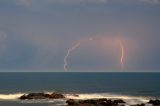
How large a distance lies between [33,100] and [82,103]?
17.9m

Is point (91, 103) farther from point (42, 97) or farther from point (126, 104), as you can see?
point (42, 97)

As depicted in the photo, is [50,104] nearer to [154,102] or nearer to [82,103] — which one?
[82,103]

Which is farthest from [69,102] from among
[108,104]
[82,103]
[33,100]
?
[33,100]

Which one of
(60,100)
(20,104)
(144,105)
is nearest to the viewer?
(144,105)

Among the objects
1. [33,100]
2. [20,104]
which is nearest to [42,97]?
[33,100]

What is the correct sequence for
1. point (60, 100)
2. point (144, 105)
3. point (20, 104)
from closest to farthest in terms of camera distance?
1. point (144, 105)
2. point (20, 104)
3. point (60, 100)

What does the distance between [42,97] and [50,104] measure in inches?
559

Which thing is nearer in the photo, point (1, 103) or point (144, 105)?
point (144, 105)

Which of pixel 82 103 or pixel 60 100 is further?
pixel 60 100

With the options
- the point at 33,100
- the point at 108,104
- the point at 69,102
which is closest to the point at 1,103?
the point at 33,100

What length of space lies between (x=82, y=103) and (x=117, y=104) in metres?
7.89

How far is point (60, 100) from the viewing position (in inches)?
3880

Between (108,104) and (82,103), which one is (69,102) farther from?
(108,104)

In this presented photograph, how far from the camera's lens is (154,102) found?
297ft
